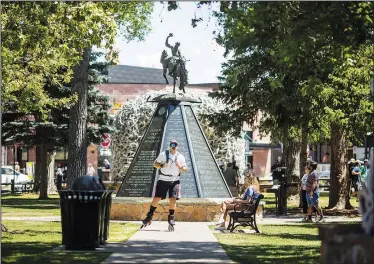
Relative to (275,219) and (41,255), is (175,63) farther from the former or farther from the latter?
(41,255)

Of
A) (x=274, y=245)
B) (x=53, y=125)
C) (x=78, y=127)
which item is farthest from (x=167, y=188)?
(x=53, y=125)

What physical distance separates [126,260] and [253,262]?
74.4 inches

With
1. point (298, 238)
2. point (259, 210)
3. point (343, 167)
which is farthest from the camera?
point (343, 167)

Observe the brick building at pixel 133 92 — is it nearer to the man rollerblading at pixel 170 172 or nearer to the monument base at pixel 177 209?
the monument base at pixel 177 209

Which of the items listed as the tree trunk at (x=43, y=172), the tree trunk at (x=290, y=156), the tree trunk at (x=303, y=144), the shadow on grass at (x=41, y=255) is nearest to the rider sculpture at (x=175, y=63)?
the tree trunk at (x=303, y=144)

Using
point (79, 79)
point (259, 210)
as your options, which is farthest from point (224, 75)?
point (259, 210)

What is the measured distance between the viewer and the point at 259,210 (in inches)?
1060

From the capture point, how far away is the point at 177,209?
25016 mm

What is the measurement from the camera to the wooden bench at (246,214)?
841 inches

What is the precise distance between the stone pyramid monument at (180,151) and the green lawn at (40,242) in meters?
3.58

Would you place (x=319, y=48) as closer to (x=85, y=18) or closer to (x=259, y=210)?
(x=85, y=18)

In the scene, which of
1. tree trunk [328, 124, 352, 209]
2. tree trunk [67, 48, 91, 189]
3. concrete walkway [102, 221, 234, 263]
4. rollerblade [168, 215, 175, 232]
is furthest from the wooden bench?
tree trunk [328, 124, 352, 209]

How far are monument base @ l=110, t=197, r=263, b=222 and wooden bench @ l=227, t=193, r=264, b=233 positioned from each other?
8.15 ft

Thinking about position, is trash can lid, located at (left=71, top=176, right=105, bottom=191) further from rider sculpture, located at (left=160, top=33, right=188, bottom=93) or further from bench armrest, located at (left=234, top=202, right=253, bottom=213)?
rider sculpture, located at (left=160, top=33, right=188, bottom=93)
